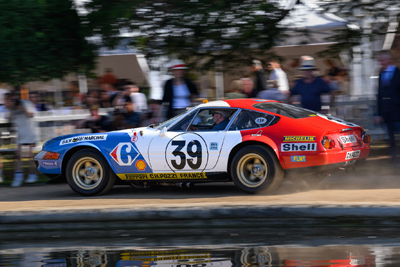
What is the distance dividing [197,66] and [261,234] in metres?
5.68

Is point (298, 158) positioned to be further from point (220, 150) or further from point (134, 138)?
point (134, 138)

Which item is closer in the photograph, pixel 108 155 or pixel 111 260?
pixel 111 260

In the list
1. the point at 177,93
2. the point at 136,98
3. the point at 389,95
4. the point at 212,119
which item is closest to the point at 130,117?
the point at 136,98

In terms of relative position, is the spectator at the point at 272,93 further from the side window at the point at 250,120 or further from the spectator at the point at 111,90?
the spectator at the point at 111,90

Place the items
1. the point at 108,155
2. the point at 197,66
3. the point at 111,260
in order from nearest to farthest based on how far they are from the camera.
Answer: the point at 111,260 < the point at 108,155 < the point at 197,66

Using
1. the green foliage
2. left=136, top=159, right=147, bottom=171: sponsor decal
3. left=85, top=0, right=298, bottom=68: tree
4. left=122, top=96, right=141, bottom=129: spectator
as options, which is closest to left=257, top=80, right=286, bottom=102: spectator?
left=85, top=0, right=298, bottom=68: tree

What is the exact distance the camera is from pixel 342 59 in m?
10.8

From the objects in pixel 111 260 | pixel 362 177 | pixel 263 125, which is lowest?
pixel 362 177

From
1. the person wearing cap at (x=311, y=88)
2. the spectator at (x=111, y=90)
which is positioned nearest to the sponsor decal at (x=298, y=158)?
the person wearing cap at (x=311, y=88)

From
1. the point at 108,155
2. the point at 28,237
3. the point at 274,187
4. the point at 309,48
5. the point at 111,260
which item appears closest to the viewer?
the point at 111,260

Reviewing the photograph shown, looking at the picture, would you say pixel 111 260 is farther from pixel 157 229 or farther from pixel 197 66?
pixel 197 66

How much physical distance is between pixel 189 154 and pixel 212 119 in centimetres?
56

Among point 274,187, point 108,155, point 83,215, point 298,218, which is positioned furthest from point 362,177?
point 83,215

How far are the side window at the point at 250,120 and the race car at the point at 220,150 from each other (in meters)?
0.01
